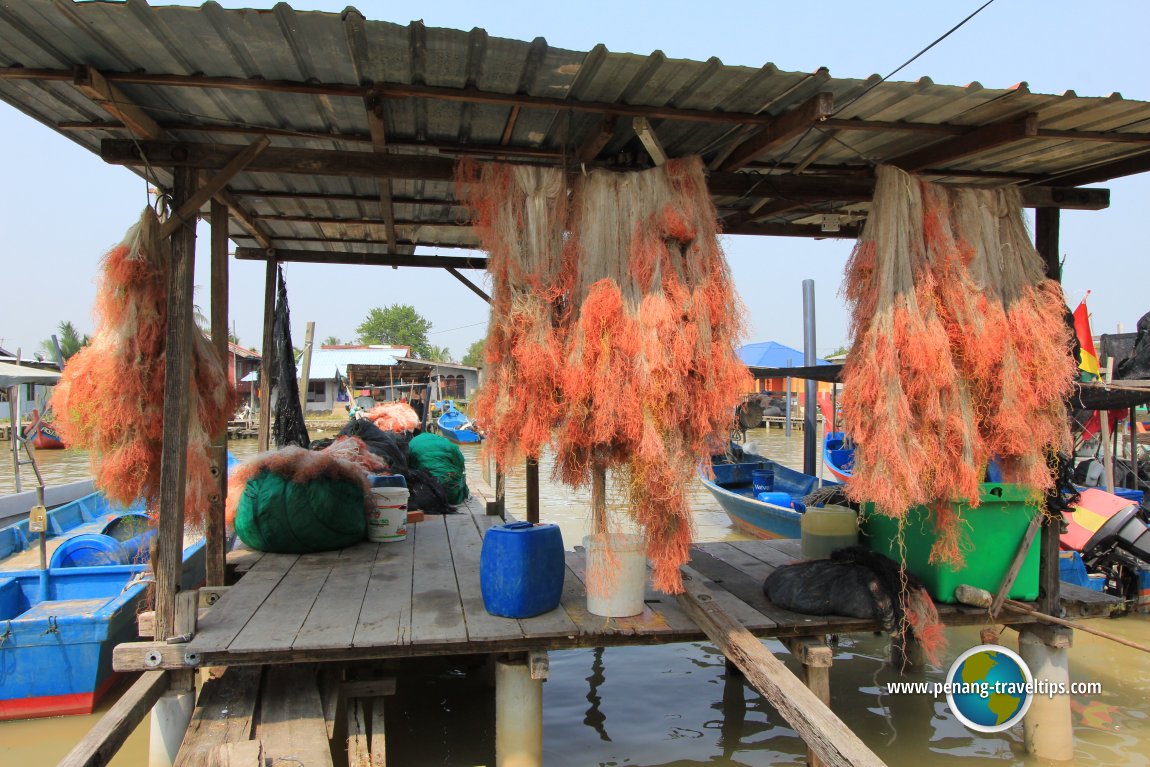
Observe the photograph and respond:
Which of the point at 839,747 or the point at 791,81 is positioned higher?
the point at 791,81

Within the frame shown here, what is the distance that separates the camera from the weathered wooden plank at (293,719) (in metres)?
3.54

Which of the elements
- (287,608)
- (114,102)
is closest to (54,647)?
(287,608)

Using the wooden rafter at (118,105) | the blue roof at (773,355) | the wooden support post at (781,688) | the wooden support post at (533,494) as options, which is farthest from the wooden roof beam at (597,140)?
the blue roof at (773,355)

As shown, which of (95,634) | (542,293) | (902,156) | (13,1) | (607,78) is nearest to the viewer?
(13,1)

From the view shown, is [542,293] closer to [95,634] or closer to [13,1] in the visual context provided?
[13,1]

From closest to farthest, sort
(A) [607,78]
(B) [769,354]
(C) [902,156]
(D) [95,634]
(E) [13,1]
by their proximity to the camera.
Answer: (E) [13,1], (A) [607,78], (C) [902,156], (D) [95,634], (B) [769,354]

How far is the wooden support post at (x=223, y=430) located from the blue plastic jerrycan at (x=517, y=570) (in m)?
2.17

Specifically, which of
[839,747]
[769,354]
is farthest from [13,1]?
[769,354]

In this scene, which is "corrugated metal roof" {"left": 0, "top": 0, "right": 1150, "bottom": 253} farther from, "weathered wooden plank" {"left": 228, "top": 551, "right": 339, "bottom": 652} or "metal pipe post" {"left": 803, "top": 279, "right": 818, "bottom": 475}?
"metal pipe post" {"left": 803, "top": 279, "right": 818, "bottom": 475}

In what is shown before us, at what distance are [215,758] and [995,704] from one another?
4.77 metres

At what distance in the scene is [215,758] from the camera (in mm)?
3369

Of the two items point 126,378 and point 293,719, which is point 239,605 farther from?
point 126,378

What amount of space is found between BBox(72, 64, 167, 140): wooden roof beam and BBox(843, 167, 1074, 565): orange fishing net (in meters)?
4.21

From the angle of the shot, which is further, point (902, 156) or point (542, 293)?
point (902, 156)
